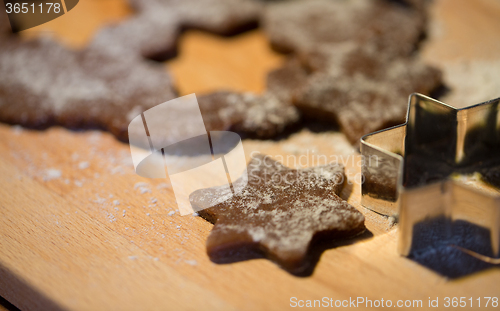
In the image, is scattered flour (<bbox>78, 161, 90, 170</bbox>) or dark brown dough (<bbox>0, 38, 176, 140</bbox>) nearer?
scattered flour (<bbox>78, 161, 90, 170</bbox>)

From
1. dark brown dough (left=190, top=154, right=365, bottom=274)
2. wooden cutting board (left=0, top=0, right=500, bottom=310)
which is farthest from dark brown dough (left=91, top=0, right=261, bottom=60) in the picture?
dark brown dough (left=190, top=154, right=365, bottom=274)

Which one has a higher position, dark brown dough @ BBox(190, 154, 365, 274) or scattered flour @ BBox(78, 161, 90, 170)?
dark brown dough @ BBox(190, 154, 365, 274)

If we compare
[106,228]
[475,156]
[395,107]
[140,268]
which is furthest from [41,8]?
[475,156]

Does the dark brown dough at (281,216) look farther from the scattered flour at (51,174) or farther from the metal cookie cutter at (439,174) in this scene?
the scattered flour at (51,174)

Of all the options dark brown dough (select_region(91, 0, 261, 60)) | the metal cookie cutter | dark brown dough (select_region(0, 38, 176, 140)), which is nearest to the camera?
the metal cookie cutter

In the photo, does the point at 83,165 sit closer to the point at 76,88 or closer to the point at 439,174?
the point at 76,88

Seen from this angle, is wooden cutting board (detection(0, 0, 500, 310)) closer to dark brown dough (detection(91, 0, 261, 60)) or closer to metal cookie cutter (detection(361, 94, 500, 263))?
metal cookie cutter (detection(361, 94, 500, 263))

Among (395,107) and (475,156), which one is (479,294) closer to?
(475,156)
